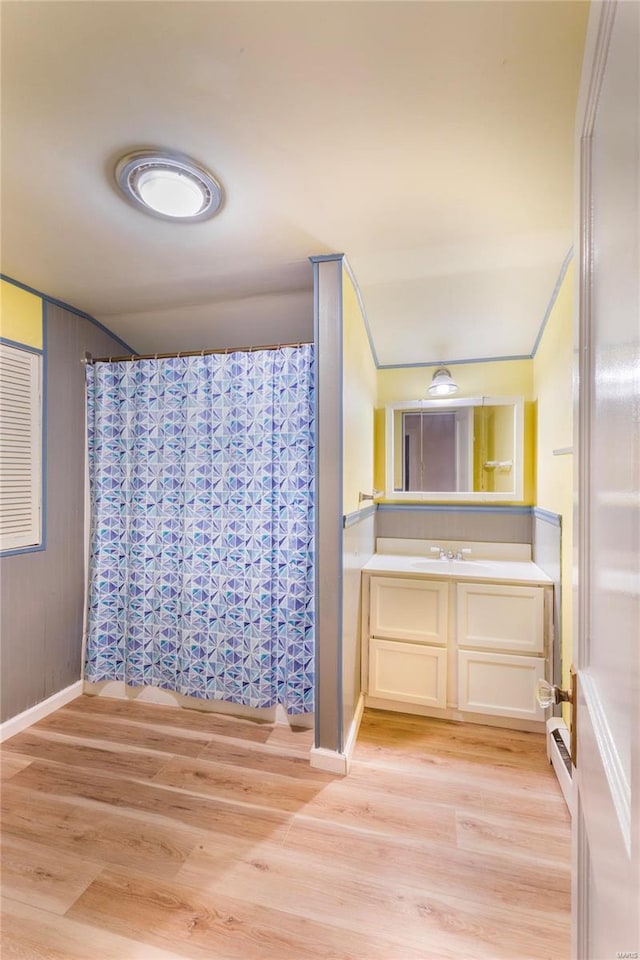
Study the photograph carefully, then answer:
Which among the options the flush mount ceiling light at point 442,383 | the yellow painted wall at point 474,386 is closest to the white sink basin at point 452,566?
the yellow painted wall at point 474,386

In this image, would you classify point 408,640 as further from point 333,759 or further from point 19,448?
point 19,448

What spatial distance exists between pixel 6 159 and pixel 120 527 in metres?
1.68

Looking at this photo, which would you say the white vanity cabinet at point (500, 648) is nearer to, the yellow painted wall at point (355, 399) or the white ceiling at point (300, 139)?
the yellow painted wall at point (355, 399)

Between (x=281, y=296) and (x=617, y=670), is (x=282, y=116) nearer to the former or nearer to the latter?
(x=281, y=296)

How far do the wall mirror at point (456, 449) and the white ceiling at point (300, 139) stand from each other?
2.40 ft

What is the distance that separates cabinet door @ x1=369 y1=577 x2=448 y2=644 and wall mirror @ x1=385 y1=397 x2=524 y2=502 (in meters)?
0.73

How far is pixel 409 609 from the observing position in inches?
86.0

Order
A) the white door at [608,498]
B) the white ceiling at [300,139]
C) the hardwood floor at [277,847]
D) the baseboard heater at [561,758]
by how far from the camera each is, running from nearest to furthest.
A: the white door at [608,498], the white ceiling at [300,139], the hardwood floor at [277,847], the baseboard heater at [561,758]

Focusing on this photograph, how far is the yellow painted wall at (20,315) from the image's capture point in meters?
1.97

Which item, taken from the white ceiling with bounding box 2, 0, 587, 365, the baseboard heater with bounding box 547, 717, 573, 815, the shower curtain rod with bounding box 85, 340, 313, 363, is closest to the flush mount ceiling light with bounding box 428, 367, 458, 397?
the white ceiling with bounding box 2, 0, 587, 365

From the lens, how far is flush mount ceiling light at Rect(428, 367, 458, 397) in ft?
8.51

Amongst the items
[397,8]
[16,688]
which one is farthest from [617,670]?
[16,688]

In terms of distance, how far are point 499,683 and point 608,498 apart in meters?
1.95

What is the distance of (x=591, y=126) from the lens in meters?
0.62
